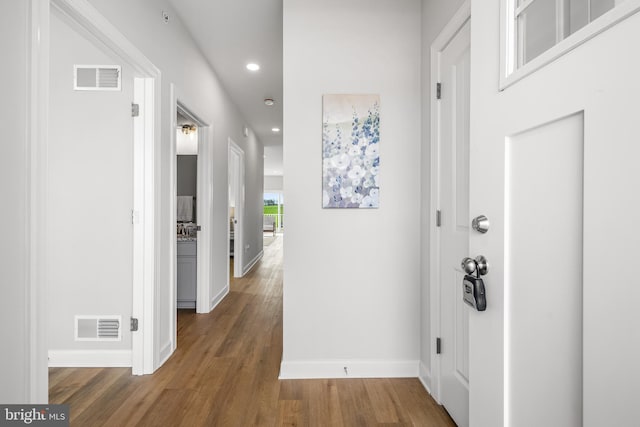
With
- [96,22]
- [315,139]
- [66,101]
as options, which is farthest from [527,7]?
[66,101]

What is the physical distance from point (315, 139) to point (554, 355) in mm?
1728

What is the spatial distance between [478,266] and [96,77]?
2.73m

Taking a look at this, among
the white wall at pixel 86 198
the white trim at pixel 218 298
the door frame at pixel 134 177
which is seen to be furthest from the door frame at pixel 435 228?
the white trim at pixel 218 298

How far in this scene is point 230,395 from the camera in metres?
1.88

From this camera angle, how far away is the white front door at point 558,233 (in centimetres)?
50

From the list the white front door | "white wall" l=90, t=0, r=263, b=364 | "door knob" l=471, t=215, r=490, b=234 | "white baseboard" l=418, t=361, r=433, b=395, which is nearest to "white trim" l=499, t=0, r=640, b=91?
the white front door

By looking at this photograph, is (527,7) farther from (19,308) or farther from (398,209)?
(19,308)

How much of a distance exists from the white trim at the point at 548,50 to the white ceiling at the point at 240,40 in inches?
84.9

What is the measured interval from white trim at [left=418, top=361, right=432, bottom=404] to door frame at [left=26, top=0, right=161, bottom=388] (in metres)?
1.83

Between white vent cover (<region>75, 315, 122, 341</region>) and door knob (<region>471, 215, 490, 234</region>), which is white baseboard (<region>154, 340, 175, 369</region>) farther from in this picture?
door knob (<region>471, 215, 490, 234</region>)

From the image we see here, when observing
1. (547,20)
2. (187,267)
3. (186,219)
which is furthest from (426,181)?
(186,219)

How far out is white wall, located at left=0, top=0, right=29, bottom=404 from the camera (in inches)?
44.3

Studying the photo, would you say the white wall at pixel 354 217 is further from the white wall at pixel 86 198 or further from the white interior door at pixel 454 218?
the white wall at pixel 86 198

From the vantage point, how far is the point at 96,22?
1590 mm
